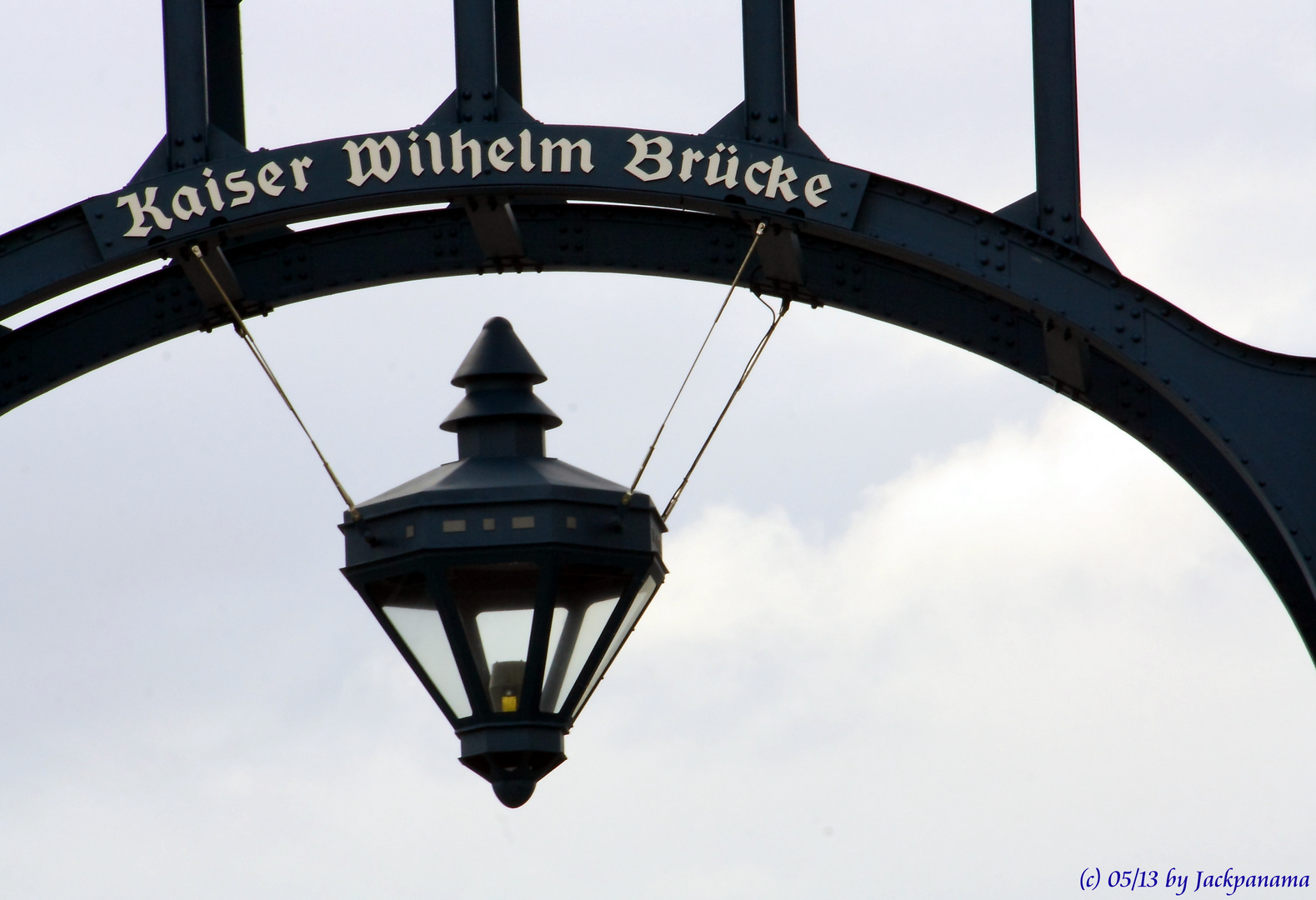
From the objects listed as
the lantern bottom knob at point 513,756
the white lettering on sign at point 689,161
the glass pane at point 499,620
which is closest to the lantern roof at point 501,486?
the glass pane at point 499,620

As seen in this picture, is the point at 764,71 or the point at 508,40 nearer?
the point at 764,71

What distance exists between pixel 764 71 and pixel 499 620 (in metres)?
1.99

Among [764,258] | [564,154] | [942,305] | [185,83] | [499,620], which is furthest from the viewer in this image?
[942,305]

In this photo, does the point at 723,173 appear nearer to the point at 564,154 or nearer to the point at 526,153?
the point at 564,154

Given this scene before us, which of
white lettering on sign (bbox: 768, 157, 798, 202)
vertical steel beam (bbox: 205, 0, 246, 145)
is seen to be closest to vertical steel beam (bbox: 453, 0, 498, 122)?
white lettering on sign (bbox: 768, 157, 798, 202)

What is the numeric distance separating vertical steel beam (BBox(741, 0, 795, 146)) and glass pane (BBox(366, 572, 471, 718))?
1.82m

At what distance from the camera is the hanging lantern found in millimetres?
6984

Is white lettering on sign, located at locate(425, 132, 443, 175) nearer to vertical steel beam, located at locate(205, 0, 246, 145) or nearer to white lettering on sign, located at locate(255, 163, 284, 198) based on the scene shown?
white lettering on sign, located at locate(255, 163, 284, 198)

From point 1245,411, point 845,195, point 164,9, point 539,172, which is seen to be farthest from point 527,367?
point 1245,411

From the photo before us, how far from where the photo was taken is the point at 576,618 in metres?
7.14

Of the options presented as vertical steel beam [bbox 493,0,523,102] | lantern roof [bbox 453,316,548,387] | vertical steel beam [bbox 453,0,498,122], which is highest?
vertical steel beam [bbox 493,0,523,102]

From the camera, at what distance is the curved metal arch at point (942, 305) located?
696 centimetres

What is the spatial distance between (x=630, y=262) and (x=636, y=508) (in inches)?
65.2

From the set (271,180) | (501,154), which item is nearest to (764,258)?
(501,154)
